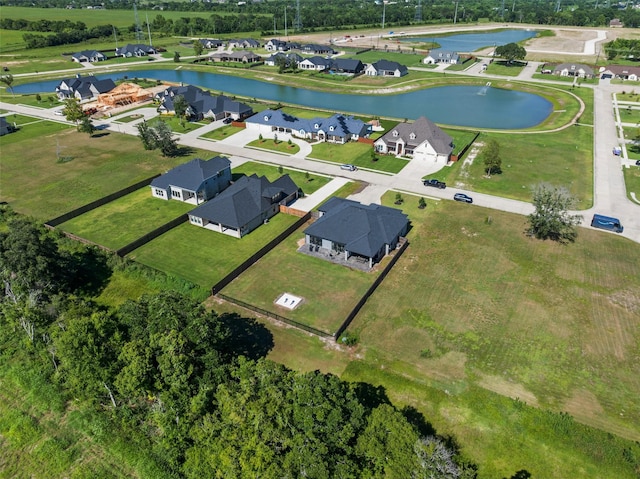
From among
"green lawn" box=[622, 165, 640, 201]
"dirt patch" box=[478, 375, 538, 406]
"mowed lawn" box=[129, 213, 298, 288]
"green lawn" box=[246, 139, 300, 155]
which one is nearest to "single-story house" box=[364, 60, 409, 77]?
"green lawn" box=[246, 139, 300, 155]

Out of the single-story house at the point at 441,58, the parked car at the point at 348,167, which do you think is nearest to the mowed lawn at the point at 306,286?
the parked car at the point at 348,167

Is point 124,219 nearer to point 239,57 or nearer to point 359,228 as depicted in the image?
point 359,228

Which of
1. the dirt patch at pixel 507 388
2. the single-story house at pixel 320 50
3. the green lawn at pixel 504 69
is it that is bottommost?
the dirt patch at pixel 507 388

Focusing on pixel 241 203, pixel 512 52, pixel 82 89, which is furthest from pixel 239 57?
pixel 241 203

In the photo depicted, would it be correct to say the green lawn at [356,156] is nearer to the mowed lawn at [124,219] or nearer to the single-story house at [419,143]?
the single-story house at [419,143]

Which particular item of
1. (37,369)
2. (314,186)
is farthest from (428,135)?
(37,369)

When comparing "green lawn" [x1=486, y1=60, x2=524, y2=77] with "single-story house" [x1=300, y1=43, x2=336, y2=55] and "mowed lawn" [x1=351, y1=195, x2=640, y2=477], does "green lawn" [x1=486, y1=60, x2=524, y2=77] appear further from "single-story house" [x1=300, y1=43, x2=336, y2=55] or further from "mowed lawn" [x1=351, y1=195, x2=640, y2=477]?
"mowed lawn" [x1=351, y1=195, x2=640, y2=477]
